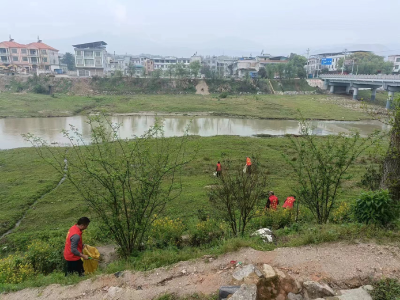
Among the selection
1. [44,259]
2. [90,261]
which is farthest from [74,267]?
[44,259]

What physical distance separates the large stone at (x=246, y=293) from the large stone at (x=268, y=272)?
50 centimetres

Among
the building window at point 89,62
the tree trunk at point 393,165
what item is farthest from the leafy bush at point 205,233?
the building window at point 89,62

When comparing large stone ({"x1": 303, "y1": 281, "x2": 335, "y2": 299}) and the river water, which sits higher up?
large stone ({"x1": 303, "y1": 281, "x2": 335, "y2": 299})

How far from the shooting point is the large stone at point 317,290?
17.1ft

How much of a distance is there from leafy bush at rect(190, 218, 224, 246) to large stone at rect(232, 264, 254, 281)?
2873mm

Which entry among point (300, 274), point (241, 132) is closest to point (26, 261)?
point (300, 274)

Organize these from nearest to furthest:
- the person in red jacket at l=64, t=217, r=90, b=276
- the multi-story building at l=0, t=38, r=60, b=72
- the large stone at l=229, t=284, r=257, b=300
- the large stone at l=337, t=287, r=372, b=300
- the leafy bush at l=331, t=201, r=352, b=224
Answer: the large stone at l=229, t=284, r=257, b=300 < the large stone at l=337, t=287, r=372, b=300 < the person in red jacket at l=64, t=217, r=90, b=276 < the leafy bush at l=331, t=201, r=352, b=224 < the multi-story building at l=0, t=38, r=60, b=72

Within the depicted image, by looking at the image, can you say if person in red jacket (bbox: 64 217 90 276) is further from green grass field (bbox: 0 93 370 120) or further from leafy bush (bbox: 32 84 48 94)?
leafy bush (bbox: 32 84 48 94)

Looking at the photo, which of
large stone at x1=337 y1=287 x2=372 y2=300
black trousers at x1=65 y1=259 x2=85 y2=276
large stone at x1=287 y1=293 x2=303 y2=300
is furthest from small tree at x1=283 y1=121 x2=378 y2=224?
black trousers at x1=65 y1=259 x2=85 y2=276

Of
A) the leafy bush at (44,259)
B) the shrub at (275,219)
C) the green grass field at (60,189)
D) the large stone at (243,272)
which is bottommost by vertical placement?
the green grass field at (60,189)

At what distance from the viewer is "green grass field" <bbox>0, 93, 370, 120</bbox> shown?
140ft

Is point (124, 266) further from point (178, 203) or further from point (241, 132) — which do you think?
point (241, 132)

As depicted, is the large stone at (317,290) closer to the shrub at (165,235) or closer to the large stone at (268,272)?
the large stone at (268,272)

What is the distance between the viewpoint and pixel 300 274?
579 centimetres
